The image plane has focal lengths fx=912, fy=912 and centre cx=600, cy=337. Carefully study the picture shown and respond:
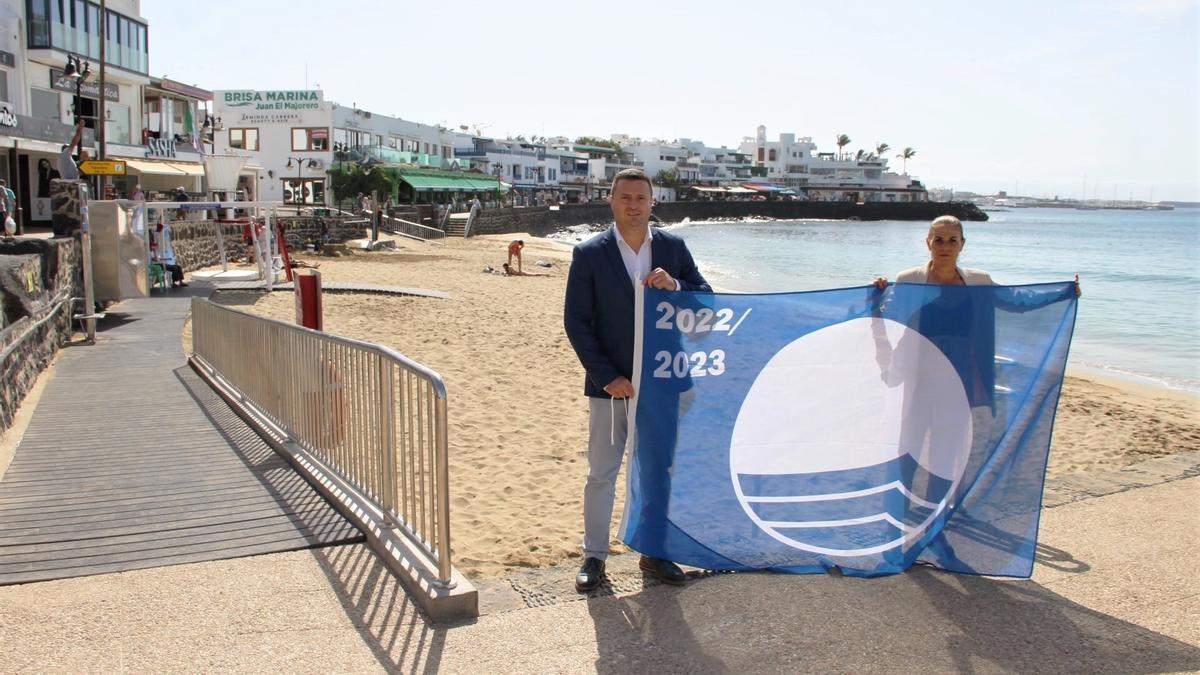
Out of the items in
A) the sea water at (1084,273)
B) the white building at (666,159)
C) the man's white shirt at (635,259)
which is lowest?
the sea water at (1084,273)

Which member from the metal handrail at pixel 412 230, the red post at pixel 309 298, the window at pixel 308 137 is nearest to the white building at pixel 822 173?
the window at pixel 308 137

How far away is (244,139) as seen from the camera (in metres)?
56.3

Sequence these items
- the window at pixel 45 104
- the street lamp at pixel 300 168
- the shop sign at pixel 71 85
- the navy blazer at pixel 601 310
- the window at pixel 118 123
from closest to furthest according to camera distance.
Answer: the navy blazer at pixel 601 310
the shop sign at pixel 71 85
the window at pixel 45 104
the window at pixel 118 123
the street lamp at pixel 300 168

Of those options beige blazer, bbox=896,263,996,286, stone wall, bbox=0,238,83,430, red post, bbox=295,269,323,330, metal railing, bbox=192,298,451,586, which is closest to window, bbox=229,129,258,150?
stone wall, bbox=0,238,83,430

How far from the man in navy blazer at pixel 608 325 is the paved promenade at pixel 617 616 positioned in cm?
26

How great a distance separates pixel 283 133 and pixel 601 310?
56747 mm

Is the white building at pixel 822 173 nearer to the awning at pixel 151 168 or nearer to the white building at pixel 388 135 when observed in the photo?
the white building at pixel 388 135

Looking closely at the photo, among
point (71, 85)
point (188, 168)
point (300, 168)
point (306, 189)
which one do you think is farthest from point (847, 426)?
point (306, 189)

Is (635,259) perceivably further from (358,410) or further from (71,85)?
(71,85)

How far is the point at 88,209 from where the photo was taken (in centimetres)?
1190

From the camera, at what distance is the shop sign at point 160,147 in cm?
3409

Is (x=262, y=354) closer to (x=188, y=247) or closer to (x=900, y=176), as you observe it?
(x=188, y=247)

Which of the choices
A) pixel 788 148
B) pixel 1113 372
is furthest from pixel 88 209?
pixel 788 148

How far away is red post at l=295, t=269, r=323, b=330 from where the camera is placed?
275 inches
